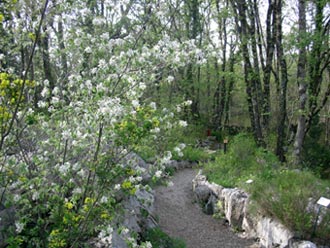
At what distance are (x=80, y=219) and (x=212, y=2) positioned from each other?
51.3 feet

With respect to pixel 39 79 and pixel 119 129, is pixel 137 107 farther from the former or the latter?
pixel 39 79

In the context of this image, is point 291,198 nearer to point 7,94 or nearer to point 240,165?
point 240,165

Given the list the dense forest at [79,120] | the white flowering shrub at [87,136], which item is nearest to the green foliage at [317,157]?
the dense forest at [79,120]

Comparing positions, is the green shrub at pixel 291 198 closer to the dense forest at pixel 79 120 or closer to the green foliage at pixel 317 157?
the dense forest at pixel 79 120

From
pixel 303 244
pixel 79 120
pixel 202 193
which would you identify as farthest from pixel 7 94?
pixel 202 193

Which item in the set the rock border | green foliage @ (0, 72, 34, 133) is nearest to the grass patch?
the rock border

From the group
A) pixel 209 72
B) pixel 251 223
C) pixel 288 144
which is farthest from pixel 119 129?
pixel 209 72

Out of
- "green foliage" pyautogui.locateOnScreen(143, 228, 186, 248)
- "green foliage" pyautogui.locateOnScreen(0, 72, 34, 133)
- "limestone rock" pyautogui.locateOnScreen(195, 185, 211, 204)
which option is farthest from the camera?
"limestone rock" pyautogui.locateOnScreen(195, 185, 211, 204)

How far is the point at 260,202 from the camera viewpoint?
5.79 m

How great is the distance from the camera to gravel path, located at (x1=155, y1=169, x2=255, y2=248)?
20.5 ft

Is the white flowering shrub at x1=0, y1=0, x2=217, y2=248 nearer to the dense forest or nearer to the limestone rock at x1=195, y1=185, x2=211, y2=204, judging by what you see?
the dense forest

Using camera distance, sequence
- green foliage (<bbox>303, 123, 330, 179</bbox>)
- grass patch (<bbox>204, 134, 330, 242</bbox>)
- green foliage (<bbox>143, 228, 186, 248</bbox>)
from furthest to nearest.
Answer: green foliage (<bbox>303, 123, 330, 179</bbox>), green foliage (<bbox>143, 228, 186, 248</bbox>), grass patch (<bbox>204, 134, 330, 242</bbox>)

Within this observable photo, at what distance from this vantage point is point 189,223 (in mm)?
7090

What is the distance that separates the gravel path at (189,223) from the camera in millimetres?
6250
